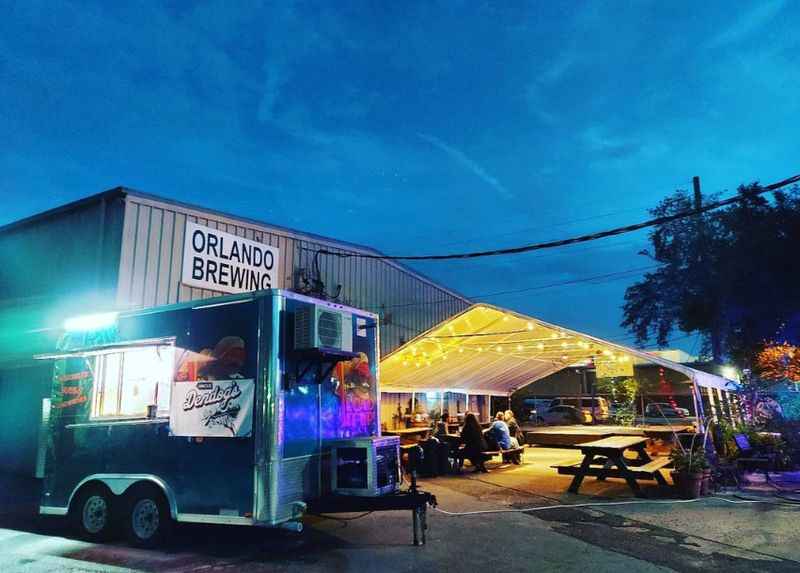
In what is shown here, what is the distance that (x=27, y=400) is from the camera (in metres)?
12.4

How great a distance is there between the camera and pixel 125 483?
6777 mm

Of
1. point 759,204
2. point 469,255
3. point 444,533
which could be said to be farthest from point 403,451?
point 759,204

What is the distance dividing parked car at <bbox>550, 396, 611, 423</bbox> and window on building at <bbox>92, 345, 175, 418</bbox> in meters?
21.3

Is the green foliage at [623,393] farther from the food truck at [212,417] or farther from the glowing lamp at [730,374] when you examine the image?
the food truck at [212,417]

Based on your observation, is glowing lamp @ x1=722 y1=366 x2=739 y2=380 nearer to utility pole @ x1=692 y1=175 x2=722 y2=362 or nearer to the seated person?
utility pole @ x1=692 y1=175 x2=722 y2=362

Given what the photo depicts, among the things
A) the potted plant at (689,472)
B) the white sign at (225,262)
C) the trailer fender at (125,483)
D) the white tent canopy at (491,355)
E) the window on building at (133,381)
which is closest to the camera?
the trailer fender at (125,483)

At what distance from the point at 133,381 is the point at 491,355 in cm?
1227

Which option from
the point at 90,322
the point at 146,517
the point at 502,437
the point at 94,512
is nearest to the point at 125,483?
the point at 146,517

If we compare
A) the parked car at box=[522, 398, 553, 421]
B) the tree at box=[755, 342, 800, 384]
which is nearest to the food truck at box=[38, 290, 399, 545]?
the tree at box=[755, 342, 800, 384]

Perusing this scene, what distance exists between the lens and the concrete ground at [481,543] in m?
5.93

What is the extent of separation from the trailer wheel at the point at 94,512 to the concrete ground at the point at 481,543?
0.57 feet

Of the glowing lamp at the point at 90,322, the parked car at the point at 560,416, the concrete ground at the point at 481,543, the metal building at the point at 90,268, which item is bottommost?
the concrete ground at the point at 481,543

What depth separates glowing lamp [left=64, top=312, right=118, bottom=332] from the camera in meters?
7.55

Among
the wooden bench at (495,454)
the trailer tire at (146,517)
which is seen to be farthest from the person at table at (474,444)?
the trailer tire at (146,517)
